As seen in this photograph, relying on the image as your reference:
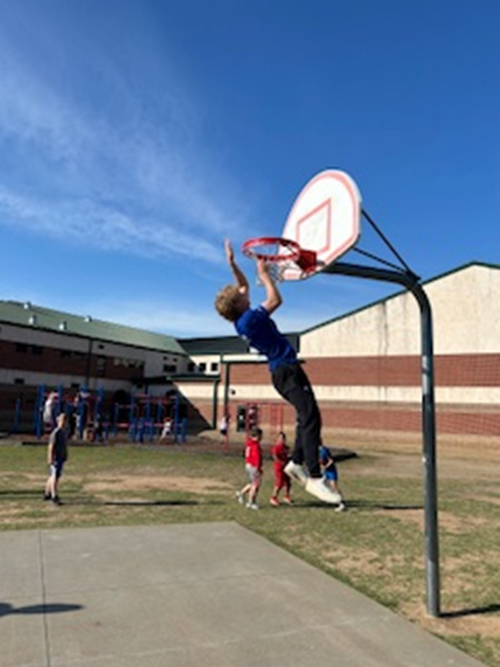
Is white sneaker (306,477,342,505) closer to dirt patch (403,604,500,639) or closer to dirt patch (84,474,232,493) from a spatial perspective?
dirt patch (403,604,500,639)

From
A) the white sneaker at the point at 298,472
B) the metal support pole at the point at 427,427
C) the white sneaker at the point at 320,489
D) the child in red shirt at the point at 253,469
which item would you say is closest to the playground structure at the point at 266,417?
the child in red shirt at the point at 253,469

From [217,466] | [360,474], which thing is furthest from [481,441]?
[217,466]

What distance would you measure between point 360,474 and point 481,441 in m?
14.1

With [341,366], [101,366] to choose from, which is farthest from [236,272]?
[101,366]

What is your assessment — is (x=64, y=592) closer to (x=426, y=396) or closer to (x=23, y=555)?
(x=23, y=555)

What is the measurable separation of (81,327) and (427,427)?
1711 inches

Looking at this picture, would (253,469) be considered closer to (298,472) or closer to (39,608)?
(298,472)

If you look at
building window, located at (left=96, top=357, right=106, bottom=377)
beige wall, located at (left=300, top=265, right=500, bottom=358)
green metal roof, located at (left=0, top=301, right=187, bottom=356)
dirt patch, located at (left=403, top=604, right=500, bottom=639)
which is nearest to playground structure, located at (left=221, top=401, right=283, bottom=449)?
beige wall, located at (left=300, top=265, right=500, bottom=358)

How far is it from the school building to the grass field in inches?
445

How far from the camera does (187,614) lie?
4758 millimetres

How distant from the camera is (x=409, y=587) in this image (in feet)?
20.1

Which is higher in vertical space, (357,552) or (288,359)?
(288,359)

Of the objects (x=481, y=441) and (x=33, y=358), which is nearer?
(x=481, y=441)

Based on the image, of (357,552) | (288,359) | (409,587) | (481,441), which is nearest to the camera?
(288,359)
